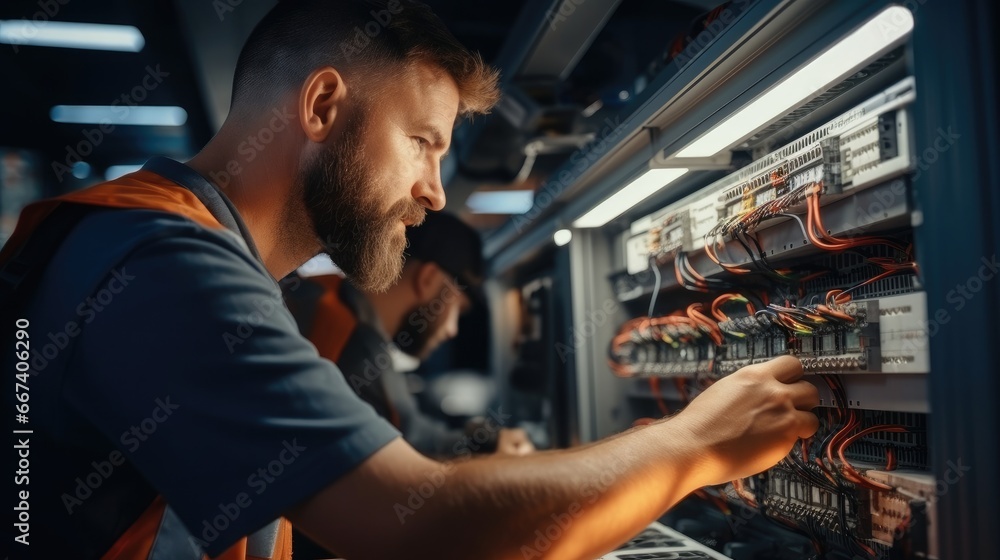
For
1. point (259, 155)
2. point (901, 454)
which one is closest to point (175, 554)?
point (259, 155)

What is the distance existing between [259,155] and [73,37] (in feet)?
9.23

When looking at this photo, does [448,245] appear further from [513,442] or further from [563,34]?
[563,34]

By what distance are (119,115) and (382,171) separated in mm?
3782

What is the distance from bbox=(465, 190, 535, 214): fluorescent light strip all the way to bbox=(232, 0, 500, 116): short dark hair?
2.99 m

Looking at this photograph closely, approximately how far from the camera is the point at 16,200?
15.0 ft

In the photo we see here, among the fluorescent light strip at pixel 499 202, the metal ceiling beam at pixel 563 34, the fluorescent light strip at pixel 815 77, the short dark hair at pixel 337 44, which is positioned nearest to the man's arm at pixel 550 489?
the fluorescent light strip at pixel 815 77

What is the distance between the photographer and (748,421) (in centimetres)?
103

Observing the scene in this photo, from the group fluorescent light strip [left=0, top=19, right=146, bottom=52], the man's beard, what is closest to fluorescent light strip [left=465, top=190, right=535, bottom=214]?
fluorescent light strip [left=0, top=19, right=146, bottom=52]

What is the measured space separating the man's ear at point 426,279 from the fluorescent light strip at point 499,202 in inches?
44.6

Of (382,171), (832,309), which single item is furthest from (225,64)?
(832,309)

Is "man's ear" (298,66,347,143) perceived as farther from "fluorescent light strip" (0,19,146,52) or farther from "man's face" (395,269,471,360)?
"fluorescent light strip" (0,19,146,52)

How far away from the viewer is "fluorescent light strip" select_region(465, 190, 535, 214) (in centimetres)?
437

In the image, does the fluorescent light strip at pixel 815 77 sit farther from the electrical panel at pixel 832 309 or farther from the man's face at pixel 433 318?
the man's face at pixel 433 318

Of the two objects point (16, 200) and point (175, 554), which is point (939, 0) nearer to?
point (175, 554)
